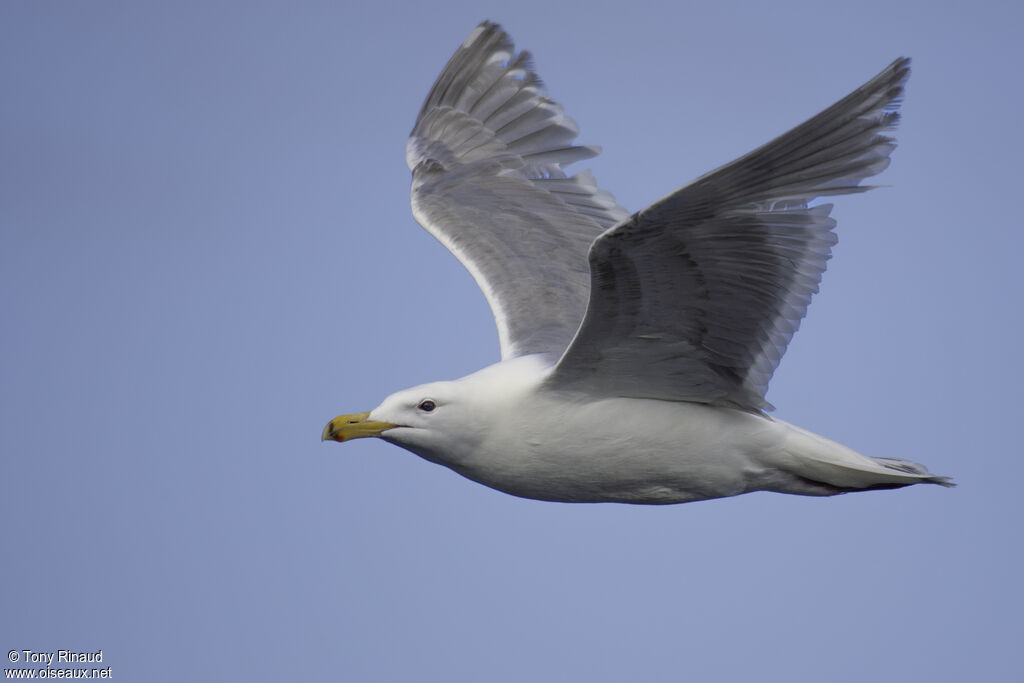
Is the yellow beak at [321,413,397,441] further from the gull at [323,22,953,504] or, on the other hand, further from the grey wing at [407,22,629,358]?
the grey wing at [407,22,629,358]

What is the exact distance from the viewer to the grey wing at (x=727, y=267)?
445 cm

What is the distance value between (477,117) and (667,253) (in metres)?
3.72

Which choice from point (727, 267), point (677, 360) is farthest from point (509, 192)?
point (727, 267)

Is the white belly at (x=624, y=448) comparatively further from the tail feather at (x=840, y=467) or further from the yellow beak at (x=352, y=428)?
the yellow beak at (x=352, y=428)

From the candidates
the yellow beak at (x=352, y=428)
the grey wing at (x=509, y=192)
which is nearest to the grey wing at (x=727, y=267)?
the yellow beak at (x=352, y=428)

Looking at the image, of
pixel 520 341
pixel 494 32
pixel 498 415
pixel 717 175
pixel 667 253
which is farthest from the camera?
pixel 494 32

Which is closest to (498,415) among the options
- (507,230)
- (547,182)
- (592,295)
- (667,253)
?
(592,295)

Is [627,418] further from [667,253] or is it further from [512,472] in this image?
[667,253]

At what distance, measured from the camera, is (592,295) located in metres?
5.02

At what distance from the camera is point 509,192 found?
307 inches

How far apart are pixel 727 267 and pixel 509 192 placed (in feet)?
9.81

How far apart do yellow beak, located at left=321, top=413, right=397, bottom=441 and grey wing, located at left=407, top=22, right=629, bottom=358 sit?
104cm

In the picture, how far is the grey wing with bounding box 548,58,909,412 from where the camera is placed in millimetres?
4445

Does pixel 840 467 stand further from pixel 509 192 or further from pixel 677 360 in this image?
pixel 509 192
